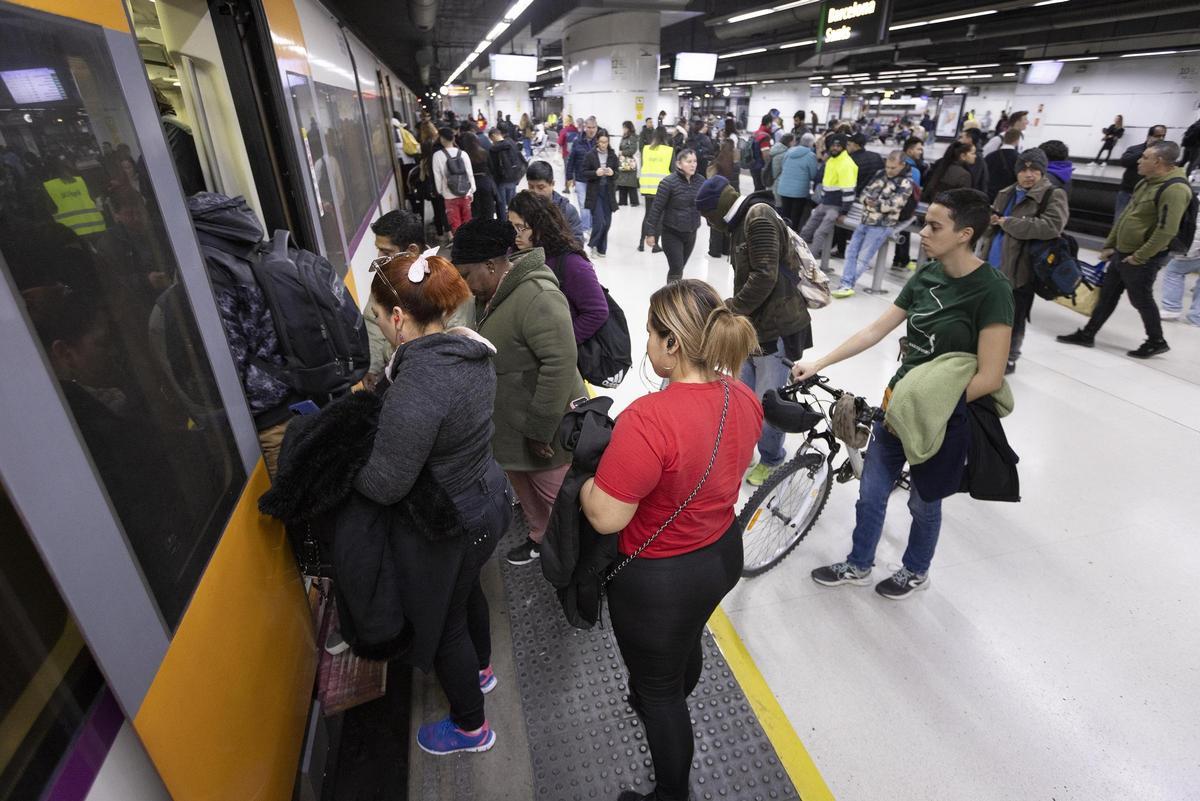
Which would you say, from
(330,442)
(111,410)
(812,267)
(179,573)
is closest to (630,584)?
(330,442)

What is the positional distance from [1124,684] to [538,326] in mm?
2735

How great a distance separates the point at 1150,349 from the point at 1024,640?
4.38m

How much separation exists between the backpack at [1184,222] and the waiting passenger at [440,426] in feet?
18.9

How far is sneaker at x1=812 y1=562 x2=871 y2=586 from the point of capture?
2883 mm

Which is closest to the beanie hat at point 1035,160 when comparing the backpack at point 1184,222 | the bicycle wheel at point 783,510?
the backpack at point 1184,222

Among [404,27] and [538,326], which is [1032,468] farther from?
[404,27]

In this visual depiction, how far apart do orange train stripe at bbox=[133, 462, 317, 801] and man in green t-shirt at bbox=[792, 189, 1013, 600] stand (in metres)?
2.12

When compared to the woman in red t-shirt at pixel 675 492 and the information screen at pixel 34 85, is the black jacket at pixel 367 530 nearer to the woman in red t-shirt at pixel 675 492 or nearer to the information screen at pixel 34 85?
the woman in red t-shirt at pixel 675 492

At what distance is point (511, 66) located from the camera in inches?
740

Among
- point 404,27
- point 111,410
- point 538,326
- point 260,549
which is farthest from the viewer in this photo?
point 404,27

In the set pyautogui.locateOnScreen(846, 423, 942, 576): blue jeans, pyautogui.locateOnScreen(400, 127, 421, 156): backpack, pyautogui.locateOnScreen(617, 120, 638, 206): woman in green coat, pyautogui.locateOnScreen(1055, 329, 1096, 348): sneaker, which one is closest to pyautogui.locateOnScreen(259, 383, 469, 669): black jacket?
Answer: pyautogui.locateOnScreen(846, 423, 942, 576): blue jeans

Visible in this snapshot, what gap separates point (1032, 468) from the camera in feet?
12.5

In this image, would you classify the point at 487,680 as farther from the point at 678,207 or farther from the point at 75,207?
the point at 678,207

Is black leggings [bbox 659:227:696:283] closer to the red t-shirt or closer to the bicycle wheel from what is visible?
the bicycle wheel
